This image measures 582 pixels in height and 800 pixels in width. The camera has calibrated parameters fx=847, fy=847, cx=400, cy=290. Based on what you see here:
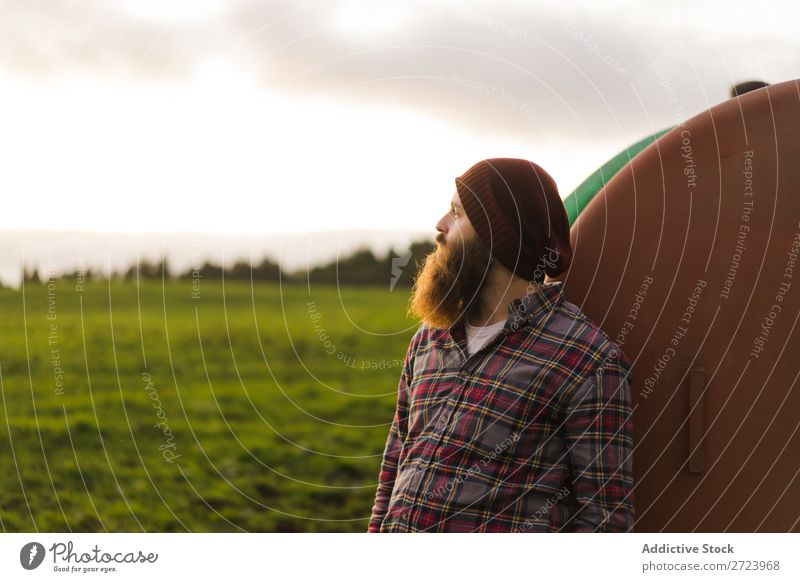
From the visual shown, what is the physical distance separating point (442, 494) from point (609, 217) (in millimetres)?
995

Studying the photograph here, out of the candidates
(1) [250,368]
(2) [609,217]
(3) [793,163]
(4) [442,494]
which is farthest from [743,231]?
(1) [250,368]

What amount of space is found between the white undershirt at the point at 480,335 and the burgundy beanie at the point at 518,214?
17 cm

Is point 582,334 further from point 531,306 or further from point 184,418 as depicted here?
point 184,418

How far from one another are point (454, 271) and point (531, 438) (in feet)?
1.80

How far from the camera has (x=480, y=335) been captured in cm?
247

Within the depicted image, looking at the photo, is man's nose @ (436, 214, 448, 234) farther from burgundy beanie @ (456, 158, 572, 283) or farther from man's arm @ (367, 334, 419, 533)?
man's arm @ (367, 334, 419, 533)

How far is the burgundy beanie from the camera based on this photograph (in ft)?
7.97

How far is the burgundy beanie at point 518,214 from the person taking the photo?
2430 mm
